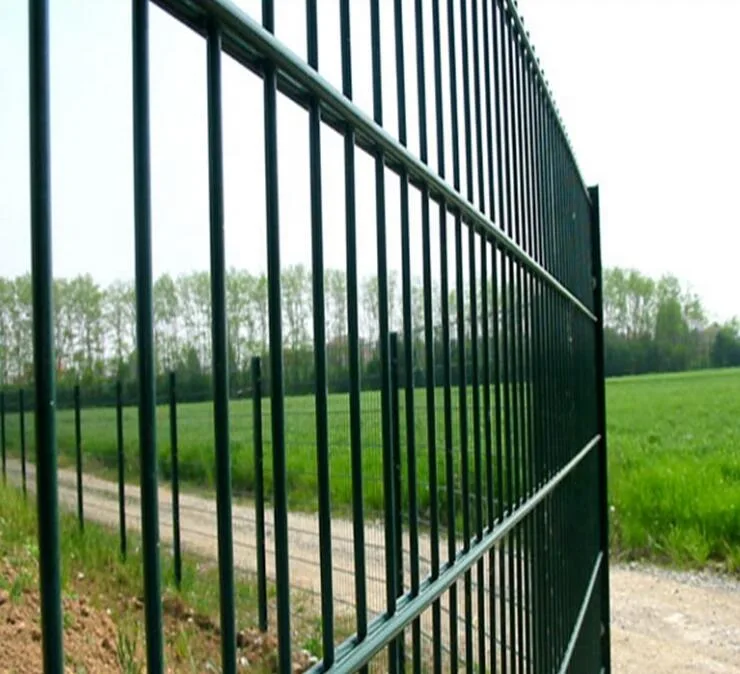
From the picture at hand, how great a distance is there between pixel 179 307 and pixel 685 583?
9.51 meters

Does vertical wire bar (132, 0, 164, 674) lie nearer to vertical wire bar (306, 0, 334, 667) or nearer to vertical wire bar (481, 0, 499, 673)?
→ vertical wire bar (306, 0, 334, 667)

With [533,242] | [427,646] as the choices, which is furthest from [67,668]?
[533,242]

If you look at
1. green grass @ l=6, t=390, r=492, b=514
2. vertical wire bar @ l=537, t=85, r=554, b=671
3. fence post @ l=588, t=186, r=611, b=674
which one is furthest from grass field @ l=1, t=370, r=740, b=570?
fence post @ l=588, t=186, r=611, b=674

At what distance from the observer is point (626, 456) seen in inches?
636

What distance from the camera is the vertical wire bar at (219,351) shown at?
83 cm

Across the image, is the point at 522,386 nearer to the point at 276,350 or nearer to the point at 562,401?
the point at 562,401

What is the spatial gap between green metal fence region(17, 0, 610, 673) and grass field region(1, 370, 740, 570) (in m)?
0.01

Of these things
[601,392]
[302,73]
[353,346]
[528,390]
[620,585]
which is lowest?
[620,585]

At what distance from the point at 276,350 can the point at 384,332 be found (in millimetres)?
340

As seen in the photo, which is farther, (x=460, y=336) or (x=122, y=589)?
(x=460, y=336)

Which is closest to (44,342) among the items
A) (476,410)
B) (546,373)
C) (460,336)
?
(460,336)

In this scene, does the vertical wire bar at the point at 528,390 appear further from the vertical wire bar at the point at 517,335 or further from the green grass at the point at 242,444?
the green grass at the point at 242,444

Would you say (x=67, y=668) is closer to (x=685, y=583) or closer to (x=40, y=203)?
(x=40, y=203)

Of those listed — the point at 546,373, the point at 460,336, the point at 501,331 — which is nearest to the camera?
the point at 460,336
